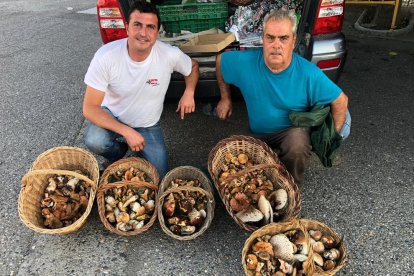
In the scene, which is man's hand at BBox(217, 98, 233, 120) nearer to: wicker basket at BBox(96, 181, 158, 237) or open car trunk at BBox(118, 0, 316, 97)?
open car trunk at BBox(118, 0, 316, 97)

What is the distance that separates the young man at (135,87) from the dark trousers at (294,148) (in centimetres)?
69

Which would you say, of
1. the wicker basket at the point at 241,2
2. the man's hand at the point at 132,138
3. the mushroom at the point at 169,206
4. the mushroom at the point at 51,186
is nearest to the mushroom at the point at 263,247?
the mushroom at the point at 169,206

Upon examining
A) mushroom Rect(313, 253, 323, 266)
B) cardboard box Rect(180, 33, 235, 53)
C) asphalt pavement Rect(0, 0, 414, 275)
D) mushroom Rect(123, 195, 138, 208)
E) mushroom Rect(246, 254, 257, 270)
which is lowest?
asphalt pavement Rect(0, 0, 414, 275)

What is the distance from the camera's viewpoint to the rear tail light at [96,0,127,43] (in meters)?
3.14

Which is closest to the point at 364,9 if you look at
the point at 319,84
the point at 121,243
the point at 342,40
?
the point at 342,40

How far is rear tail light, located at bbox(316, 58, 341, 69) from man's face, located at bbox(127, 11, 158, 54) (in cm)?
127

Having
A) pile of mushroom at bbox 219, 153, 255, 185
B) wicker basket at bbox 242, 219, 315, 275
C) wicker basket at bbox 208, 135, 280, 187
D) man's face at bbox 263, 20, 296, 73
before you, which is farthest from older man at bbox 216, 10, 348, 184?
wicker basket at bbox 242, 219, 315, 275

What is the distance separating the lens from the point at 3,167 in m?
3.41

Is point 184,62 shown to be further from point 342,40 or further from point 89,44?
point 89,44

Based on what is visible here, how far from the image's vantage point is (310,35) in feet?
10.2

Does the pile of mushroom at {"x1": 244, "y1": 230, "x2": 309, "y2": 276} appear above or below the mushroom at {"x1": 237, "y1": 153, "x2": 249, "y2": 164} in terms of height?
below

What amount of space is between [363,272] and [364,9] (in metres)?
6.04

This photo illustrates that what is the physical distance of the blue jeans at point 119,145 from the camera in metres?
2.96

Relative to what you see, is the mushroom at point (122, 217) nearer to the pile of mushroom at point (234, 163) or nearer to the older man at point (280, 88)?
the pile of mushroom at point (234, 163)
